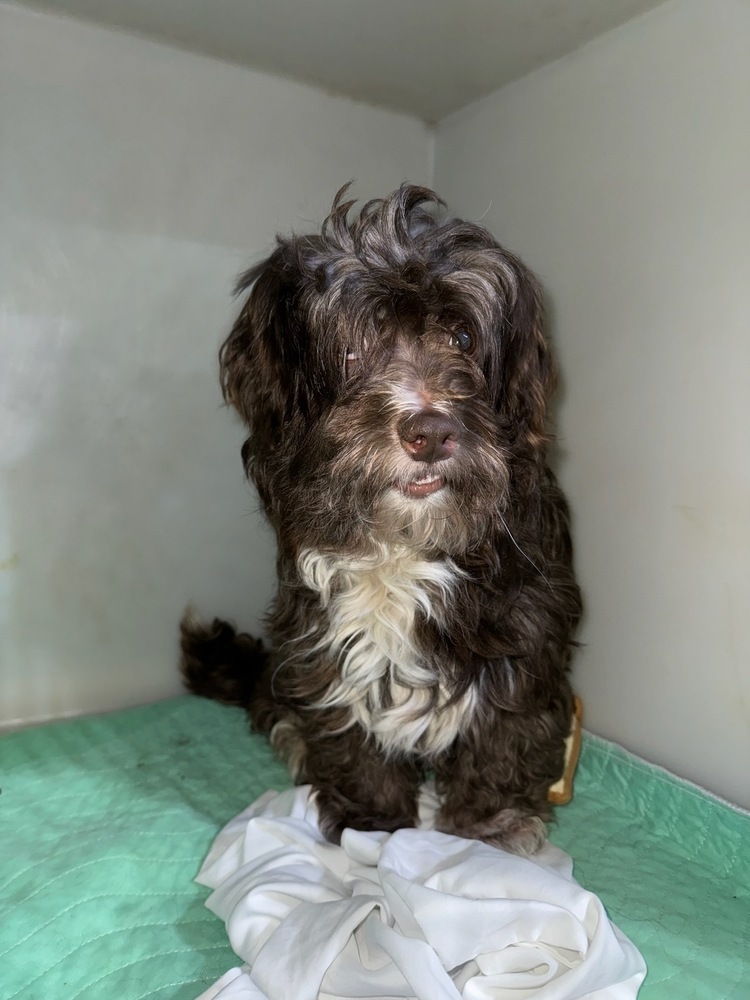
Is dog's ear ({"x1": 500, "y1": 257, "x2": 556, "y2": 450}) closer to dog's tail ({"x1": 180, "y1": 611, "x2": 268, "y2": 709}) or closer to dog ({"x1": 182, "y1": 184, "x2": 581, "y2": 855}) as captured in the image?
dog ({"x1": 182, "y1": 184, "x2": 581, "y2": 855})

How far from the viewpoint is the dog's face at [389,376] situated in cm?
150

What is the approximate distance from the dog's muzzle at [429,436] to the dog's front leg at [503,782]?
77cm

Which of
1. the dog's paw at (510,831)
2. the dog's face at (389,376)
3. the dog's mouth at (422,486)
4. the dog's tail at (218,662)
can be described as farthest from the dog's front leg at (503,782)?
the dog's tail at (218,662)

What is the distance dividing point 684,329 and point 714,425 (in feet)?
0.83

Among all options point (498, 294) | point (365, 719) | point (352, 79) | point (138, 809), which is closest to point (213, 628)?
point (138, 809)

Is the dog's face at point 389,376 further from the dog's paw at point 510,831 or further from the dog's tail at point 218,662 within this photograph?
the dog's tail at point 218,662

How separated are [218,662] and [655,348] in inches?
66.9

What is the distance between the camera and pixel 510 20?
2.04 meters

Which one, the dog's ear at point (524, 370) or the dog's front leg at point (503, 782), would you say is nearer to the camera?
the dog's ear at point (524, 370)

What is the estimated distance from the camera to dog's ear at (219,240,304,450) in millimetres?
1714

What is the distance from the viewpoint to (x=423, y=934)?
1453 millimetres

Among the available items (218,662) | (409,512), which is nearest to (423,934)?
(409,512)

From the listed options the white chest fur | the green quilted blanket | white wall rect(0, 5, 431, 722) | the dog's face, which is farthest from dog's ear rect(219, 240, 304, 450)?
the green quilted blanket

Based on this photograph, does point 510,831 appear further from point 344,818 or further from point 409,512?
point 409,512
